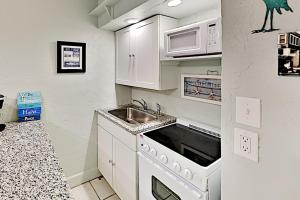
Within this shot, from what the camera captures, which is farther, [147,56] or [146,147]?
[147,56]

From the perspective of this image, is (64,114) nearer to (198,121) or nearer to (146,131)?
(146,131)

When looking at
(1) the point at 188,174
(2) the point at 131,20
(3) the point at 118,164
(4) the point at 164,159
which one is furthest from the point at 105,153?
(2) the point at 131,20

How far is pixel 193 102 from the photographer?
198 cm

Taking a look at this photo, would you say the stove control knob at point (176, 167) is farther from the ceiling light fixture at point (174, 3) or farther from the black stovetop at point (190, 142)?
the ceiling light fixture at point (174, 3)

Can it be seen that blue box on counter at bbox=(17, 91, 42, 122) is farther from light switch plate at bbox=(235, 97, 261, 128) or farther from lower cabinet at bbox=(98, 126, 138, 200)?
light switch plate at bbox=(235, 97, 261, 128)

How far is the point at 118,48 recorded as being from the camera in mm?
2645

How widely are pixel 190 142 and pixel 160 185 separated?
0.44 meters

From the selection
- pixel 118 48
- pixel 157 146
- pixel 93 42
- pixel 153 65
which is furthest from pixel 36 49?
pixel 157 146

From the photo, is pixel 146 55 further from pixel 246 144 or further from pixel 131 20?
pixel 246 144

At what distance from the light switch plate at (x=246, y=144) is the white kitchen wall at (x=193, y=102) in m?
0.84

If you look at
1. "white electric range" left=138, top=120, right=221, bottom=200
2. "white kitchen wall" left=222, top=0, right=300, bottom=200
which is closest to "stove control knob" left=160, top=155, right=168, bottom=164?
"white electric range" left=138, top=120, right=221, bottom=200

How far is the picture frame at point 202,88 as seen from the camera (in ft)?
5.68

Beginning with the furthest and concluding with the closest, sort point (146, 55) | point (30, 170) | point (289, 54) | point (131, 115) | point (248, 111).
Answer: point (131, 115)
point (146, 55)
point (30, 170)
point (248, 111)
point (289, 54)

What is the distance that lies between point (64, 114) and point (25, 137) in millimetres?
882
